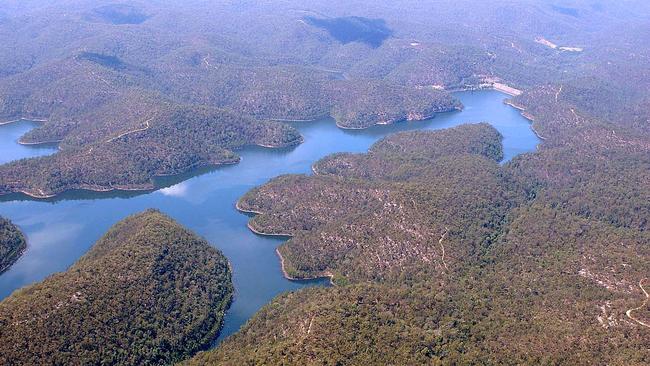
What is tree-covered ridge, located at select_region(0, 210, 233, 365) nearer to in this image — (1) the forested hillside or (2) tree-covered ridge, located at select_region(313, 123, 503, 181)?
(1) the forested hillside

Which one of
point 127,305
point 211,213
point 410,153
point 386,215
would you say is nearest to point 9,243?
point 211,213

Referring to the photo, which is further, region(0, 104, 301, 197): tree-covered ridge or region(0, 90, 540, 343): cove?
region(0, 104, 301, 197): tree-covered ridge

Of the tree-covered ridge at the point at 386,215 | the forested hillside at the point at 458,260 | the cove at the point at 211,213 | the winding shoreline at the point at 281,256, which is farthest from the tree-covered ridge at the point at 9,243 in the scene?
the forested hillside at the point at 458,260

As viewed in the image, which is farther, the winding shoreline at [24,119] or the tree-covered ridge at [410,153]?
the winding shoreline at [24,119]

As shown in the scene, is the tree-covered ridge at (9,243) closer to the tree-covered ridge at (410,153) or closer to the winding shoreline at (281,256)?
the winding shoreline at (281,256)

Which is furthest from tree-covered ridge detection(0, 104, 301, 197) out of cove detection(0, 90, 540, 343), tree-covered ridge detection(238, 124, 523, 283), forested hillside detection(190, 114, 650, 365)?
tree-covered ridge detection(238, 124, 523, 283)

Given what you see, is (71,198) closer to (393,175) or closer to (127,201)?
(127,201)

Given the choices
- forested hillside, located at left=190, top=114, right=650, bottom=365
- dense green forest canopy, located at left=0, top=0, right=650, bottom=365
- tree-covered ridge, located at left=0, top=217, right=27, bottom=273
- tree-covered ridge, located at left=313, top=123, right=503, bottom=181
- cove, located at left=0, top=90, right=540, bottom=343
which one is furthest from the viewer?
tree-covered ridge, located at left=313, top=123, right=503, bottom=181

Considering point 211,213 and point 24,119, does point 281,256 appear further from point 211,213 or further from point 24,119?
point 24,119
